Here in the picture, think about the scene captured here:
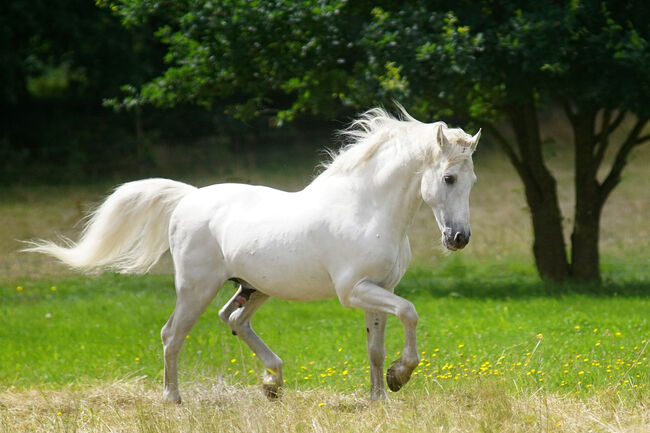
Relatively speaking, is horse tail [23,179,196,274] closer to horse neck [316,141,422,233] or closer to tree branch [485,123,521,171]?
horse neck [316,141,422,233]

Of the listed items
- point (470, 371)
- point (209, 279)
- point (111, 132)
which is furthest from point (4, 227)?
point (470, 371)

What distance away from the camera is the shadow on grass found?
11.4 meters

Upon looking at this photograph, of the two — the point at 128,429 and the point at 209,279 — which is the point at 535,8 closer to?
the point at 209,279

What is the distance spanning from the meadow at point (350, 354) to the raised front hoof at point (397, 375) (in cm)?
17

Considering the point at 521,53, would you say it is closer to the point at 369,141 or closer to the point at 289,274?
the point at 369,141

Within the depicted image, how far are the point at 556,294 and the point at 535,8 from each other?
356 centimetres

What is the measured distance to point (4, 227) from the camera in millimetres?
17375

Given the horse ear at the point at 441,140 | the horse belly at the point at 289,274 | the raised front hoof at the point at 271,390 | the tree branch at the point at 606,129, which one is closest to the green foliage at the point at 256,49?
the tree branch at the point at 606,129

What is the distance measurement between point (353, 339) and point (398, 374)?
3479 mm

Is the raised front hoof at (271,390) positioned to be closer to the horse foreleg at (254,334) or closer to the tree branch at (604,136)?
the horse foreleg at (254,334)

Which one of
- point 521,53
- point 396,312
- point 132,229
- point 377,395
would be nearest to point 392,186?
point 396,312

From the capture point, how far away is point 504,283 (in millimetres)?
12492

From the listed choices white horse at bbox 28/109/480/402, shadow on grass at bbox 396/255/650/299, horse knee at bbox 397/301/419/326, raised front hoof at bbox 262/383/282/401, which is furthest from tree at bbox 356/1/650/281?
horse knee at bbox 397/301/419/326

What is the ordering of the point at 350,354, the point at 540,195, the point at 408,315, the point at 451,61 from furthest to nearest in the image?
the point at 540,195
the point at 451,61
the point at 350,354
the point at 408,315
